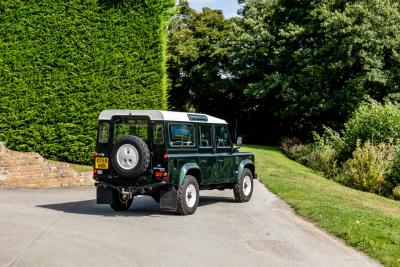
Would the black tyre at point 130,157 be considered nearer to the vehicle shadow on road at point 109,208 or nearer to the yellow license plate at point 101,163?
the yellow license plate at point 101,163

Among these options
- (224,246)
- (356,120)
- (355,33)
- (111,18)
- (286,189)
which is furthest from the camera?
(355,33)

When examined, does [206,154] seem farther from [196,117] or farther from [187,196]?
[187,196]

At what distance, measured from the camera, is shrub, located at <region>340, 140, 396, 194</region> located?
71.9 feet

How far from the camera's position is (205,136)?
13.4 m

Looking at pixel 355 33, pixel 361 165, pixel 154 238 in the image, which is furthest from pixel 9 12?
pixel 355 33

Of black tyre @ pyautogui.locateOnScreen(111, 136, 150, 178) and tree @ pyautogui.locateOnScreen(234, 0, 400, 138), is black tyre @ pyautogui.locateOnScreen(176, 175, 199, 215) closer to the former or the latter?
black tyre @ pyautogui.locateOnScreen(111, 136, 150, 178)

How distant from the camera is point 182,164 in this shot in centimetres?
1209

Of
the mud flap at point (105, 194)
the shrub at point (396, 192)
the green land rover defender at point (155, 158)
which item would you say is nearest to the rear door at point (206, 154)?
the green land rover defender at point (155, 158)

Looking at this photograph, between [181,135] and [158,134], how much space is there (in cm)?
73

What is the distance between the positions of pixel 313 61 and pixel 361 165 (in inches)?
641

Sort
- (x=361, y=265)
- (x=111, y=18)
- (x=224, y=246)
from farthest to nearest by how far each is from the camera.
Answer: (x=111, y=18), (x=224, y=246), (x=361, y=265)

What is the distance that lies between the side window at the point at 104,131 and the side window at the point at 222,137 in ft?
9.15

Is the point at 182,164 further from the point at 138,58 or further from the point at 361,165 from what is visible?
the point at 361,165

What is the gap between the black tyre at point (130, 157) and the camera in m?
11.5
